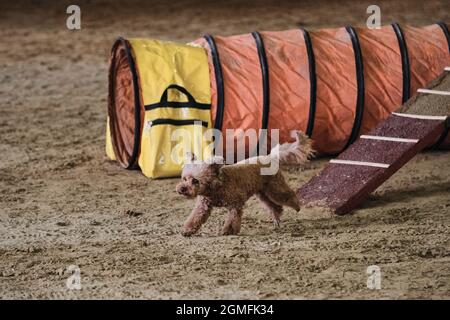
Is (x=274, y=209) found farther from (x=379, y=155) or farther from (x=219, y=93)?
(x=219, y=93)

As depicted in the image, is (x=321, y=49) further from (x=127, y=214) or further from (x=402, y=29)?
(x=127, y=214)

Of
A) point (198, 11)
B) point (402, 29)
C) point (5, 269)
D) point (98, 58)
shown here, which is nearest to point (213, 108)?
point (402, 29)

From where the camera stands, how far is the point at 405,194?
19.4 feet

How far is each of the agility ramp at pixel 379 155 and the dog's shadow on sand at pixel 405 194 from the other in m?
0.15

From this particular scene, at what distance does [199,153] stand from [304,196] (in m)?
0.87

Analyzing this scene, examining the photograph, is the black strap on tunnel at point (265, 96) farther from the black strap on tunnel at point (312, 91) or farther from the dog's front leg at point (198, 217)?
the dog's front leg at point (198, 217)

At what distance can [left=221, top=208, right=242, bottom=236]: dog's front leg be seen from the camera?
5.02 metres

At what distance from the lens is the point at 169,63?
251 inches

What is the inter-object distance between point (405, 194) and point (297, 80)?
3.61 feet

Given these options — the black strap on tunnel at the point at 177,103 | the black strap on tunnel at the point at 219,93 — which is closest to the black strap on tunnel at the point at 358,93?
the black strap on tunnel at the point at 219,93

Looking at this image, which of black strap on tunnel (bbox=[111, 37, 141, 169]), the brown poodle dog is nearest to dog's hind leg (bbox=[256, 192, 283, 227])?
the brown poodle dog

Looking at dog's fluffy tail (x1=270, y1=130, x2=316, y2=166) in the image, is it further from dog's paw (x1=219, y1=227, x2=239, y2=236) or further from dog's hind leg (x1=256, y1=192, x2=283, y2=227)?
dog's paw (x1=219, y1=227, x2=239, y2=236)

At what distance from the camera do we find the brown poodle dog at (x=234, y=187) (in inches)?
189

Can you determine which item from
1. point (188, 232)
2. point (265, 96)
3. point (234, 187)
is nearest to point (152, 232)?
point (188, 232)
